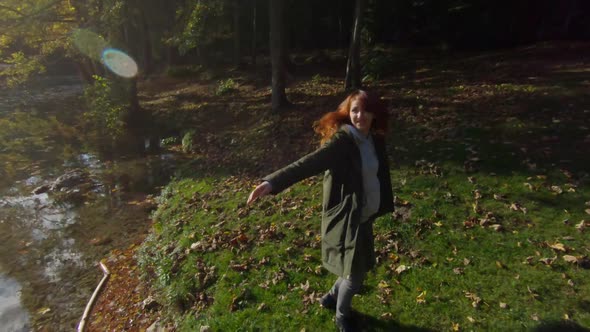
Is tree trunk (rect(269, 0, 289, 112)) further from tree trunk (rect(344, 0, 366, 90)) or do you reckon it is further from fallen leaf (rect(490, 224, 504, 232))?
fallen leaf (rect(490, 224, 504, 232))

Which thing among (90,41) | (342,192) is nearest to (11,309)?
(342,192)

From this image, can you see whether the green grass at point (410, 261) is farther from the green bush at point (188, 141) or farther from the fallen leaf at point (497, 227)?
the green bush at point (188, 141)

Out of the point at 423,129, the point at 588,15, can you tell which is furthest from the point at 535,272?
the point at 588,15

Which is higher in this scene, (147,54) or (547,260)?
(147,54)

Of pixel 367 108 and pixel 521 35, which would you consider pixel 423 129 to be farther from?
pixel 521 35

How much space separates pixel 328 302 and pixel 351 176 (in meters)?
1.99

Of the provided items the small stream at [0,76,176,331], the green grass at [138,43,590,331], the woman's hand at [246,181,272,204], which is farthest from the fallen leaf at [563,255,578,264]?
the small stream at [0,76,176,331]

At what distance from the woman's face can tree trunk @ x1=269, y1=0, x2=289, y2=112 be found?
10.5 metres

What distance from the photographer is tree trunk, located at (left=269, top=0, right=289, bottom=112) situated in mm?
13164

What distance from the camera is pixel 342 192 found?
12.2 ft

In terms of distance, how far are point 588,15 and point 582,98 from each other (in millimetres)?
10469

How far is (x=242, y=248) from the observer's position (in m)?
6.64

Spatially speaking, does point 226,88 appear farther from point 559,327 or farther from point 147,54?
point 559,327

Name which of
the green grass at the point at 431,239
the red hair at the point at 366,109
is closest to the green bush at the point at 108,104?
the green grass at the point at 431,239
